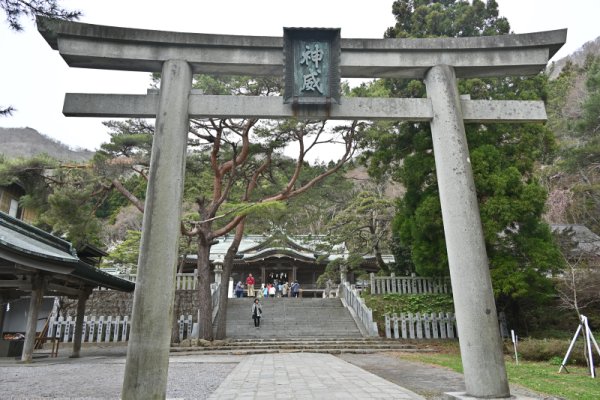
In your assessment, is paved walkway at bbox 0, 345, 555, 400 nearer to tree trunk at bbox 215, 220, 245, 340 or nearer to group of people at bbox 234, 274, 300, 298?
tree trunk at bbox 215, 220, 245, 340

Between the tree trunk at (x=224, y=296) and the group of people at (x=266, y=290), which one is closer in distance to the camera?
the tree trunk at (x=224, y=296)

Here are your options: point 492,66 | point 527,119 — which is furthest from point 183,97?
point 527,119

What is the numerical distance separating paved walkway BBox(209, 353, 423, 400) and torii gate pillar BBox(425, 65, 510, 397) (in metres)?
0.95

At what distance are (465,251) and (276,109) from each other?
3.15 m

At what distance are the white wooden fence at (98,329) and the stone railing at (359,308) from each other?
7.12m

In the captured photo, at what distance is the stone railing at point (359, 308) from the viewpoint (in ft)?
53.0

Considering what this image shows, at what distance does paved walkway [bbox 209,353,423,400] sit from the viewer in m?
5.38

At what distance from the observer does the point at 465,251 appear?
521 cm

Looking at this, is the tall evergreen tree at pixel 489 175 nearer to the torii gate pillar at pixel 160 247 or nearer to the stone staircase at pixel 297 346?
the stone staircase at pixel 297 346

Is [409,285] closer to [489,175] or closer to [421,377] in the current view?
[489,175]

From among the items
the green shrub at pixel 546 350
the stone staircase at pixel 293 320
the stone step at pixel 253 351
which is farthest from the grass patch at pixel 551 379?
the stone staircase at pixel 293 320

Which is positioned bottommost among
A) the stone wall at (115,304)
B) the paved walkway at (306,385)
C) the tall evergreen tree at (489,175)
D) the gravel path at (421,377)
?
the gravel path at (421,377)

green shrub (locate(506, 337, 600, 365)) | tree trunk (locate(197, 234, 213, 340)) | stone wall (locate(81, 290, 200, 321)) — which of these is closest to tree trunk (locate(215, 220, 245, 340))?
tree trunk (locate(197, 234, 213, 340))

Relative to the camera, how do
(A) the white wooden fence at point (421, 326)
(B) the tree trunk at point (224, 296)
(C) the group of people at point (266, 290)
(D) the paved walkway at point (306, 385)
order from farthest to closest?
(C) the group of people at point (266, 290) → (A) the white wooden fence at point (421, 326) → (B) the tree trunk at point (224, 296) → (D) the paved walkway at point (306, 385)
